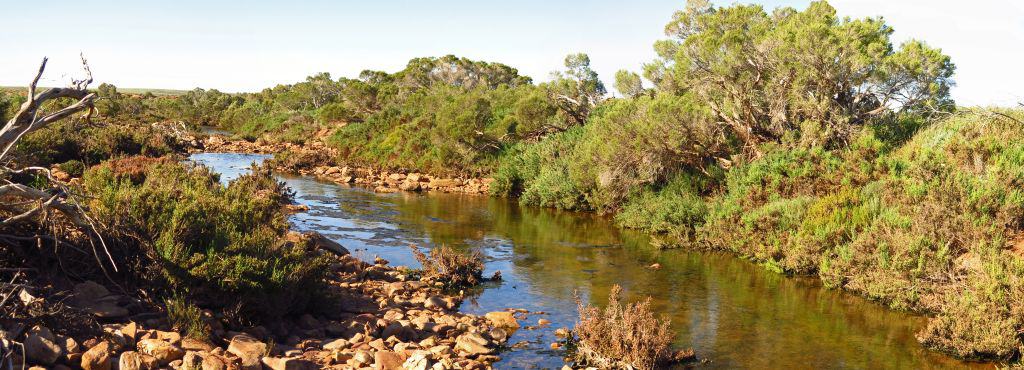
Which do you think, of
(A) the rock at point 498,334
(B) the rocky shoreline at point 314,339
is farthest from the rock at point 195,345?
(A) the rock at point 498,334

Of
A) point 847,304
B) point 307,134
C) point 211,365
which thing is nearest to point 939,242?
point 847,304

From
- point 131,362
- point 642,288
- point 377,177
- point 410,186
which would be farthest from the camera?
point 377,177

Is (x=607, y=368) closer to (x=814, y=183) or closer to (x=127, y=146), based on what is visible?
(x=814, y=183)

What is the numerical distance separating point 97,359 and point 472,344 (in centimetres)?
444

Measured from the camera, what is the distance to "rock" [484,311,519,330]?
426 inches

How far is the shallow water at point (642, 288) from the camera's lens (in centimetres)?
1015

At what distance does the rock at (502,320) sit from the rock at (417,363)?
2506mm

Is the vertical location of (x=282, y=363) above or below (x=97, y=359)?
below

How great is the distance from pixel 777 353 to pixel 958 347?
2586 mm

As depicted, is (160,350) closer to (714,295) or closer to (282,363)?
(282,363)

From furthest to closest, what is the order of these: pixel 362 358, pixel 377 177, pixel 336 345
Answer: pixel 377 177 < pixel 336 345 < pixel 362 358

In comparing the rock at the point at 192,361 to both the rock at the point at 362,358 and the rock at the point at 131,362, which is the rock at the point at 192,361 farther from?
the rock at the point at 362,358

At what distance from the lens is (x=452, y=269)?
13469mm

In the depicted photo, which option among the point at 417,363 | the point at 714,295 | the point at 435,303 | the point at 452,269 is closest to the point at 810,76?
the point at 714,295
